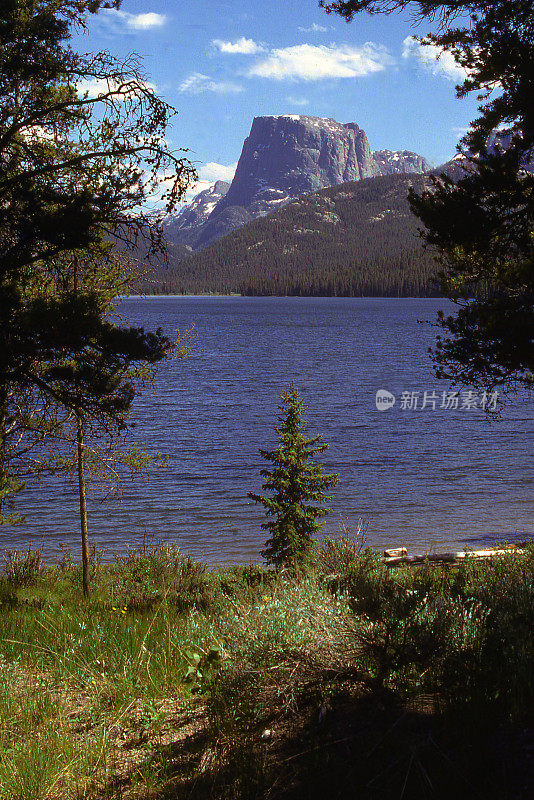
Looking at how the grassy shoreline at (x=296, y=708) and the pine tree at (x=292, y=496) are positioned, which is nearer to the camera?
the grassy shoreline at (x=296, y=708)

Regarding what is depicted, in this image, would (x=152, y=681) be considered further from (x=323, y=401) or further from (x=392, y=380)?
(x=392, y=380)

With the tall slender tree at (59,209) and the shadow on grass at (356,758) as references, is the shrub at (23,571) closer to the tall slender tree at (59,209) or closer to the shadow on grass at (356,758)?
the tall slender tree at (59,209)

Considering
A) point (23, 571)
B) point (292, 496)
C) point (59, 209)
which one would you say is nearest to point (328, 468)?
point (292, 496)

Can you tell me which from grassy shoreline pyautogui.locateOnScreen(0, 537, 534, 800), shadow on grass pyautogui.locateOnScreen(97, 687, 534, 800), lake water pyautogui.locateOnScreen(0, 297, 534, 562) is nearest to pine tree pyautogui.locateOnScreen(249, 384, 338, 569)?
lake water pyautogui.locateOnScreen(0, 297, 534, 562)

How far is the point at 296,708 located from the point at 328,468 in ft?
75.0

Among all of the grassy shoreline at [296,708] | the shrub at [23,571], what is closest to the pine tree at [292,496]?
the shrub at [23,571]

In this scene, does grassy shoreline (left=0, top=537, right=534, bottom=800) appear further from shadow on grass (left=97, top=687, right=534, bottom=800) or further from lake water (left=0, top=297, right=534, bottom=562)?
lake water (left=0, top=297, right=534, bottom=562)

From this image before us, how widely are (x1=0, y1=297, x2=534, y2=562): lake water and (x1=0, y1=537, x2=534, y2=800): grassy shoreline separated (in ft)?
21.3

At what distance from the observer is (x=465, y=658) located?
11.5ft

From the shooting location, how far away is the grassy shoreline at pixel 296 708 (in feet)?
9.04

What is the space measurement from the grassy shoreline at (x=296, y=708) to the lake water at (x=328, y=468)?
6.50 meters

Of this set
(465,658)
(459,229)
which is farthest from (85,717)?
(459,229)

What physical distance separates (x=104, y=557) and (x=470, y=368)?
42.7ft

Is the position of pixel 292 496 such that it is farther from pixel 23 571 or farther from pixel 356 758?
pixel 356 758
